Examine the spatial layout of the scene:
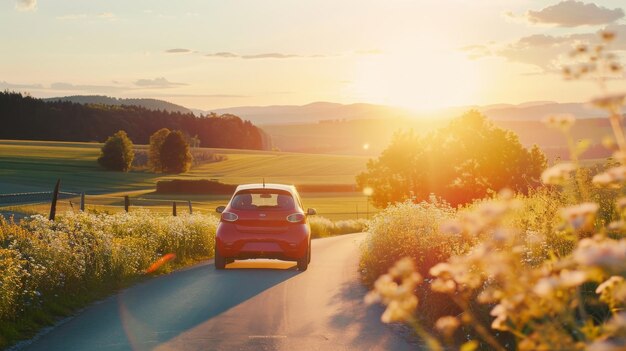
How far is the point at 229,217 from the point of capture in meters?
17.7

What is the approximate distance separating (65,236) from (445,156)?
6084cm

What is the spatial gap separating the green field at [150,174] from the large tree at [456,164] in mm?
7524

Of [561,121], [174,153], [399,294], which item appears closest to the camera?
[399,294]

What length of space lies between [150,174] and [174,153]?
266 inches

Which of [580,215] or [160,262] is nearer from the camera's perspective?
[580,215]

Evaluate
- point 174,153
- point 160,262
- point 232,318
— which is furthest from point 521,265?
point 174,153

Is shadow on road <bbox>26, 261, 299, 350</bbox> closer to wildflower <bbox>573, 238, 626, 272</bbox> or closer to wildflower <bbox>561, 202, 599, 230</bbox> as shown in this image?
wildflower <bbox>561, 202, 599, 230</bbox>

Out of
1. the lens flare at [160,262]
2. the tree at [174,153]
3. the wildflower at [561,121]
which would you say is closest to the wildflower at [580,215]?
the wildflower at [561,121]

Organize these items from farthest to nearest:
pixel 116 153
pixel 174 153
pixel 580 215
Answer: pixel 174 153 < pixel 116 153 < pixel 580 215

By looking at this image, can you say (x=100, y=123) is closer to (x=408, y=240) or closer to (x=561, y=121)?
(x=408, y=240)

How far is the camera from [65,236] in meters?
15.0

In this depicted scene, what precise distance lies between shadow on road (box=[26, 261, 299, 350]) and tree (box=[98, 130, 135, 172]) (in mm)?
101567

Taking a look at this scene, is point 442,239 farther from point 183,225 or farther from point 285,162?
point 285,162

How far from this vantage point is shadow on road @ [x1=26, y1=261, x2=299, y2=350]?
10250mm
